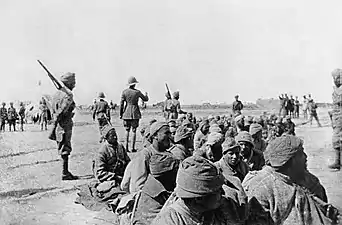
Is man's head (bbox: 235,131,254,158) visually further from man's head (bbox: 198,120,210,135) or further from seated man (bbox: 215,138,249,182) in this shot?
man's head (bbox: 198,120,210,135)

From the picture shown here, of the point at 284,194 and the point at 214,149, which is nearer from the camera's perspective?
the point at 284,194

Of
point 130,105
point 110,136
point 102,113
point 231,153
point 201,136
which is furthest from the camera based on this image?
point 102,113

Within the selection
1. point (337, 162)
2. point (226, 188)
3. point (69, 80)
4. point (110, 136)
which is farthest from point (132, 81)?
point (226, 188)

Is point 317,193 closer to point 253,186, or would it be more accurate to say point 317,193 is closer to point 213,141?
point 253,186

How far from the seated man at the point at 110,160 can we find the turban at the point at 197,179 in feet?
16.4

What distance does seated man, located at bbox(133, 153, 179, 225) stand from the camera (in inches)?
195

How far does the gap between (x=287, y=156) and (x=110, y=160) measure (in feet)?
16.3

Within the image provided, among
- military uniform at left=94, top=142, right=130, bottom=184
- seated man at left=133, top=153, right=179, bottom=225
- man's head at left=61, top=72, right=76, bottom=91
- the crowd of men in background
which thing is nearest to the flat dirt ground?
military uniform at left=94, top=142, right=130, bottom=184

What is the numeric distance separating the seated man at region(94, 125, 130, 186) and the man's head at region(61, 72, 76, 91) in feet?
7.10

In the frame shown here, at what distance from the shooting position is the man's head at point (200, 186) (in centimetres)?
303

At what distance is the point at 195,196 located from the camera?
302cm

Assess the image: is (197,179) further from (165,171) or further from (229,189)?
(165,171)

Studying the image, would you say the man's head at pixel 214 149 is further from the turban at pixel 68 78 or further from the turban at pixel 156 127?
the turban at pixel 68 78

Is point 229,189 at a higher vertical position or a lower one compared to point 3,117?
higher
